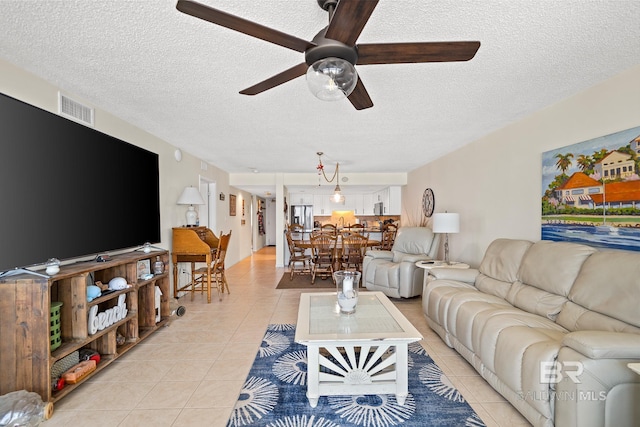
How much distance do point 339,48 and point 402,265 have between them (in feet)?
11.0

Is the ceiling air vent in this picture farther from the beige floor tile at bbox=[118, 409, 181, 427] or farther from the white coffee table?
the white coffee table

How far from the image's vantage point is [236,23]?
114 centimetres

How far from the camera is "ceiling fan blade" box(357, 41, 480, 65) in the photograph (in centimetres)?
127

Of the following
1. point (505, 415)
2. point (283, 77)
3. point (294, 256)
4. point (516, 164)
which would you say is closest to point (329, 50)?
point (283, 77)

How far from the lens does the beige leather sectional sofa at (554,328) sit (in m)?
1.35

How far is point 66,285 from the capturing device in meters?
2.08

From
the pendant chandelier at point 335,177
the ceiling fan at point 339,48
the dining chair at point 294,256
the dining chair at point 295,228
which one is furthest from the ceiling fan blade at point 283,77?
the dining chair at point 295,228

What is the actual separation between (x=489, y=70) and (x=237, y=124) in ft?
7.91

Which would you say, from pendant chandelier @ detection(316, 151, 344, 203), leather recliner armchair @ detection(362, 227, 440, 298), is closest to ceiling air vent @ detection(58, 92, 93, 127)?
pendant chandelier @ detection(316, 151, 344, 203)

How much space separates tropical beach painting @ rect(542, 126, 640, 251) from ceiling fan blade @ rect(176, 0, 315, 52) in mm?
2346

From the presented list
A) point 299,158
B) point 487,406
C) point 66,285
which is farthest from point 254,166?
point 487,406

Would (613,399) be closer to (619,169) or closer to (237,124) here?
(619,169)

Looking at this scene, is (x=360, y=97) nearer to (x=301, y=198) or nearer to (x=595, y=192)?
(x=595, y=192)

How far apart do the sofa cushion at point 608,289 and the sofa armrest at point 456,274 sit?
3.35 ft
